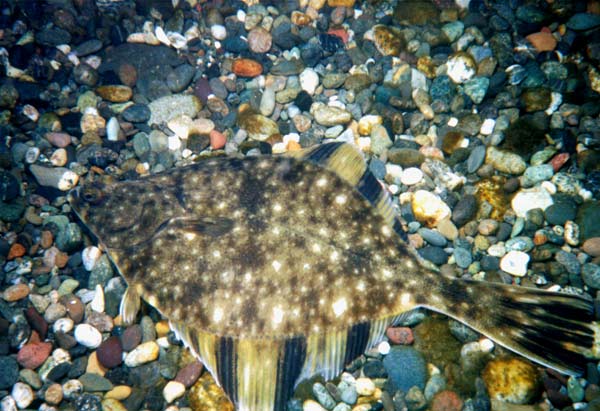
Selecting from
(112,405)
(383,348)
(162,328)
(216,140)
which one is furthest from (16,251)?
(383,348)

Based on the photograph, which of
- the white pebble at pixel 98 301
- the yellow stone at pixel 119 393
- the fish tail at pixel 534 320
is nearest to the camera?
the fish tail at pixel 534 320

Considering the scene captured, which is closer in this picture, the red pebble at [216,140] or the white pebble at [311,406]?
the white pebble at [311,406]

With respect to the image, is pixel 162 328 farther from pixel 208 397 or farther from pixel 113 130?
pixel 113 130

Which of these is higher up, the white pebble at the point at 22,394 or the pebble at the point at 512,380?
the pebble at the point at 512,380

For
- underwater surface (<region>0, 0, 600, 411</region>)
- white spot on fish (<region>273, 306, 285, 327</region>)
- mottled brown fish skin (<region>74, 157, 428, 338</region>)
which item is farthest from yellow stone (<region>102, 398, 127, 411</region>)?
white spot on fish (<region>273, 306, 285, 327</region>)

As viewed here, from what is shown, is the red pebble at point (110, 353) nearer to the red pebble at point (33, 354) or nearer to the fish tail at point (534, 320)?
the red pebble at point (33, 354)

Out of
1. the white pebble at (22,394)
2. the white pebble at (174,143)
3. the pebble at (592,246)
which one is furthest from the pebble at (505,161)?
the white pebble at (22,394)
